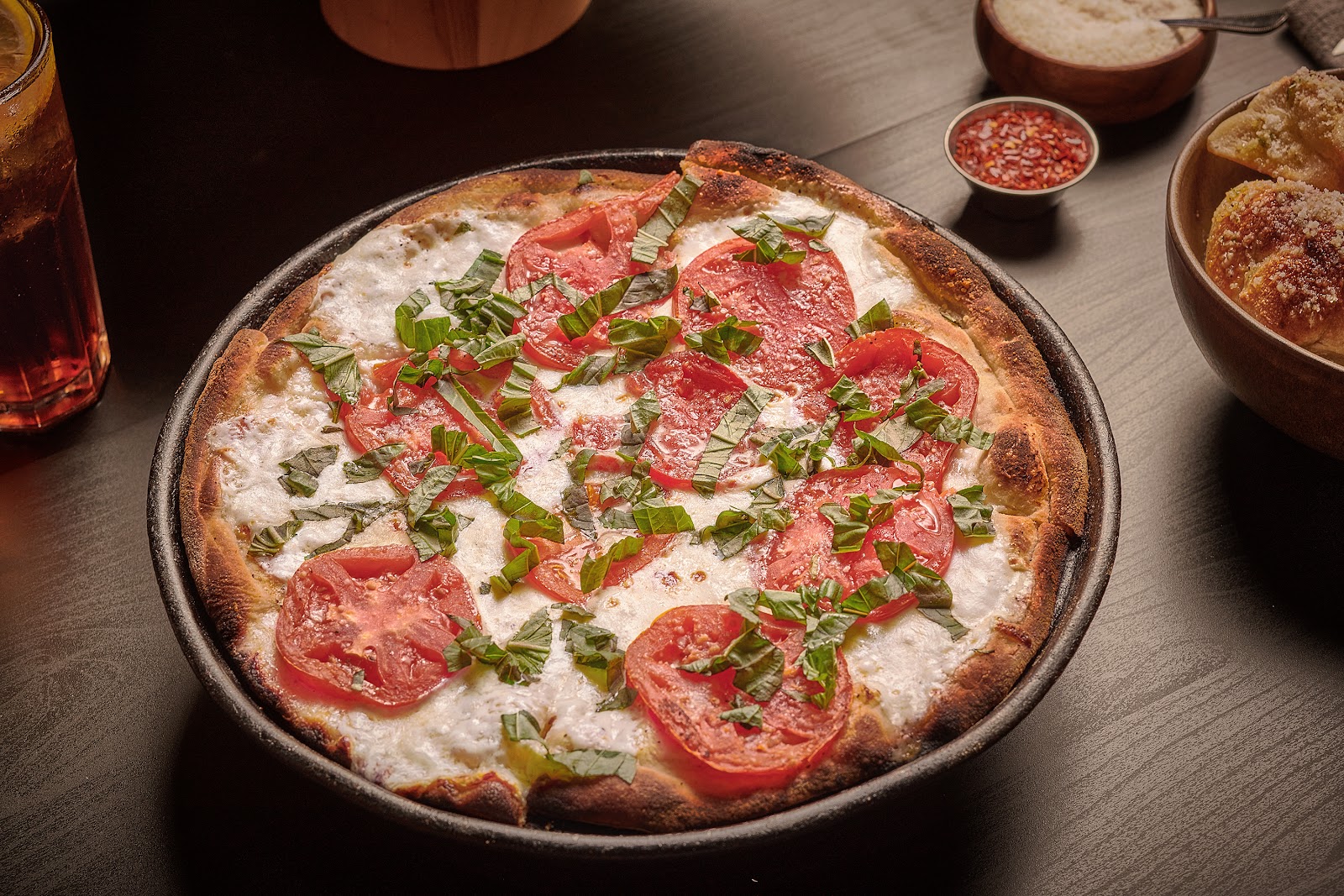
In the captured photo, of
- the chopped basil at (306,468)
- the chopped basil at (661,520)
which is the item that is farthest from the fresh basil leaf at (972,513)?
the chopped basil at (306,468)

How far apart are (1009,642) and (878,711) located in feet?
0.94

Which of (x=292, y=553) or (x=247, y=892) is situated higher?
(x=292, y=553)

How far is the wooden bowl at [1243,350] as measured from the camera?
2500 millimetres

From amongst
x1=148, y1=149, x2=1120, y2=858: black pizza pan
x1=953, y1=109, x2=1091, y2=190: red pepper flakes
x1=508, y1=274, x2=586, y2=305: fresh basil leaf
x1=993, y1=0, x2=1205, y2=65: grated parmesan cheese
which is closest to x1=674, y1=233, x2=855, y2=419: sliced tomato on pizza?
x1=508, y1=274, x2=586, y2=305: fresh basil leaf

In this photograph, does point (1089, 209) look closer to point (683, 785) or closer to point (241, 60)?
point (683, 785)

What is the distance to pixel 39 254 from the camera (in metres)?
2.73

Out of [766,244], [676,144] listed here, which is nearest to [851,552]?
[766,244]

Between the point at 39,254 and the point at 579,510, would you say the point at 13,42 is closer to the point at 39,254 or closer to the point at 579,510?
the point at 39,254

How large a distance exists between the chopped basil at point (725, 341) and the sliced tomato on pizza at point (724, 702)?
0.67 meters

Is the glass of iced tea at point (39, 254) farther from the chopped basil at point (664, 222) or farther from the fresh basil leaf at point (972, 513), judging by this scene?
the fresh basil leaf at point (972, 513)

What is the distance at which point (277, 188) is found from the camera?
3648 millimetres

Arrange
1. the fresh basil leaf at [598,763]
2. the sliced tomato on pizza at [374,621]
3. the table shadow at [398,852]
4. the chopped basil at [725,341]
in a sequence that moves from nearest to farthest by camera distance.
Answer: the fresh basil leaf at [598,763] < the sliced tomato on pizza at [374,621] < the table shadow at [398,852] < the chopped basil at [725,341]

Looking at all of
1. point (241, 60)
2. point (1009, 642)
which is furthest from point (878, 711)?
point (241, 60)

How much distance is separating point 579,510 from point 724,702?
52 centimetres
